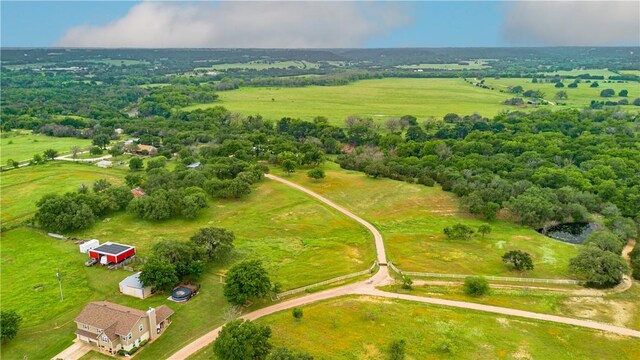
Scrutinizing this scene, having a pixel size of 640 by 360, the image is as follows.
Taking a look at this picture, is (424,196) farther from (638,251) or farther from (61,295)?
(61,295)

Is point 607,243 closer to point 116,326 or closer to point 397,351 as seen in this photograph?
point 397,351

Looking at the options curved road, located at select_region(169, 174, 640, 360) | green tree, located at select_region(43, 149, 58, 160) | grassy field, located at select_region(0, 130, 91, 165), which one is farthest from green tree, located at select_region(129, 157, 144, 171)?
curved road, located at select_region(169, 174, 640, 360)

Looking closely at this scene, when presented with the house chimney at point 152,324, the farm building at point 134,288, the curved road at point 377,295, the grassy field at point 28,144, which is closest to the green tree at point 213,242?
the farm building at point 134,288

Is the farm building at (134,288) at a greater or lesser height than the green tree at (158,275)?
lesser

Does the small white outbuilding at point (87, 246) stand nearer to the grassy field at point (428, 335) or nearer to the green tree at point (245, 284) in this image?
the green tree at point (245, 284)

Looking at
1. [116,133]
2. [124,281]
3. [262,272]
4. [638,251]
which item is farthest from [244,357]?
[116,133]

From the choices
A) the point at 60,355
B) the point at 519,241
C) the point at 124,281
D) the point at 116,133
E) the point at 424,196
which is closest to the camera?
the point at 60,355
